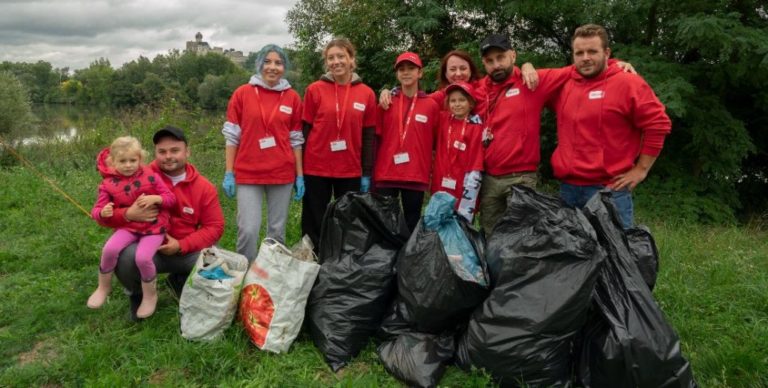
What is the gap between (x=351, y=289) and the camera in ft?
8.84

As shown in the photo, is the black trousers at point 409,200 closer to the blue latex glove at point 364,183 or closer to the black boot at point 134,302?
the blue latex glove at point 364,183

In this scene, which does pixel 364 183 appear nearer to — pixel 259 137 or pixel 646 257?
pixel 259 137

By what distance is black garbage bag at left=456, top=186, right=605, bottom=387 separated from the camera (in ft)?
7.07

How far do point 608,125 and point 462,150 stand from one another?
851 mm

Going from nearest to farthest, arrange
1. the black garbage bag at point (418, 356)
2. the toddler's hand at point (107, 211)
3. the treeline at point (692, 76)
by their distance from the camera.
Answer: the black garbage bag at point (418, 356) < the toddler's hand at point (107, 211) < the treeline at point (692, 76)

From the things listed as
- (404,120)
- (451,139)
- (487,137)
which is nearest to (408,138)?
(404,120)

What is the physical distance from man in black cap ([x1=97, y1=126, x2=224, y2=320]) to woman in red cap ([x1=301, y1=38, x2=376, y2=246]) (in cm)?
71

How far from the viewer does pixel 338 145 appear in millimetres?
3320

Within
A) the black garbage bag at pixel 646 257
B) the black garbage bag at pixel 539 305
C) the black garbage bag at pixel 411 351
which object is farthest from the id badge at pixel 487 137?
the black garbage bag at pixel 411 351

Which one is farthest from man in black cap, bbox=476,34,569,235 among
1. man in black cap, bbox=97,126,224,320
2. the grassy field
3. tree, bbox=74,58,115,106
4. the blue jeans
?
A: tree, bbox=74,58,115,106

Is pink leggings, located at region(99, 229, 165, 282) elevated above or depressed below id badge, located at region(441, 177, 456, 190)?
below

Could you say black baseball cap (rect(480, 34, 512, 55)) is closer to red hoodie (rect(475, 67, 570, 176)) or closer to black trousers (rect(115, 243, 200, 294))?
red hoodie (rect(475, 67, 570, 176))

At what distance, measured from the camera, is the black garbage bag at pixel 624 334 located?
2.10 metres

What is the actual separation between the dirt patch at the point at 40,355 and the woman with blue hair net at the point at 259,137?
3.81 ft
